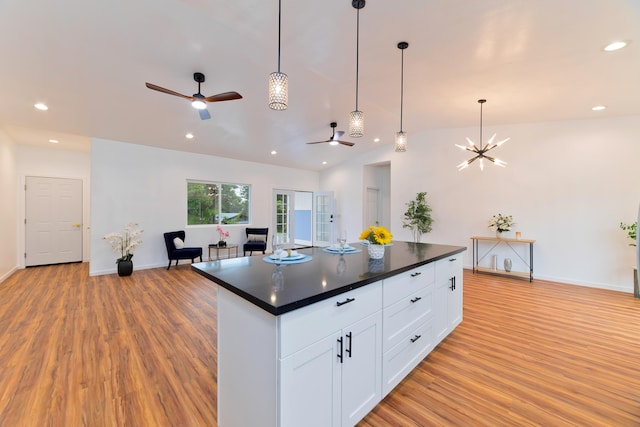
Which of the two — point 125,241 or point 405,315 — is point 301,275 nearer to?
point 405,315

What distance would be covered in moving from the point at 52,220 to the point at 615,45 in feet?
32.8

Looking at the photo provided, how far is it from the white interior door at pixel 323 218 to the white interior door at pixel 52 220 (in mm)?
6362

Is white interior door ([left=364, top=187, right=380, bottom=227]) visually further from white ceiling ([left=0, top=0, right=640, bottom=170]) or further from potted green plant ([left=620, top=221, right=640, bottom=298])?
potted green plant ([left=620, top=221, right=640, bottom=298])

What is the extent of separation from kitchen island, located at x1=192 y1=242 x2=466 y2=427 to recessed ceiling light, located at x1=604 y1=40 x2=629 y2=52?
2.81m

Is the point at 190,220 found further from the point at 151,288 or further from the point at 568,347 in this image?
the point at 568,347

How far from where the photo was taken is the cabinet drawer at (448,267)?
98.9 inches

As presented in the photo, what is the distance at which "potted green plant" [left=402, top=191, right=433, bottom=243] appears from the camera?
6246mm

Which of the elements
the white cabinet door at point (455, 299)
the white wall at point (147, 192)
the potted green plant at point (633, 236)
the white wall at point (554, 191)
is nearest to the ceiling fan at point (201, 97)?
the white cabinet door at point (455, 299)

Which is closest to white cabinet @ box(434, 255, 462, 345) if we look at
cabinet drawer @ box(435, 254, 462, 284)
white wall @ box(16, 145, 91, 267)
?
cabinet drawer @ box(435, 254, 462, 284)

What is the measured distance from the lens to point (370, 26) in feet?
7.93

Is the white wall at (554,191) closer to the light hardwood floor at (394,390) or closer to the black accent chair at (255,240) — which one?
the light hardwood floor at (394,390)

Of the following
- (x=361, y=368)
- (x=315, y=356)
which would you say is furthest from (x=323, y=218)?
(x=315, y=356)

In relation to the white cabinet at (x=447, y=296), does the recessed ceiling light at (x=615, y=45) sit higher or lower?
higher

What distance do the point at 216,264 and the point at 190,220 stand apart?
5.25 metres
